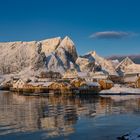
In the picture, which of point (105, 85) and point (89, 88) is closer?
point (89, 88)

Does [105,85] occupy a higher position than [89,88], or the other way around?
[105,85]

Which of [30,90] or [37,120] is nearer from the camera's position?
[37,120]

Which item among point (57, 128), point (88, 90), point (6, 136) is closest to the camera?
point (6, 136)

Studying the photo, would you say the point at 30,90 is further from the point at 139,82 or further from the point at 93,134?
the point at 93,134

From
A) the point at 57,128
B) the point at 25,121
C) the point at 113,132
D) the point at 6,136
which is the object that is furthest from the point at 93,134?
the point at 25,121

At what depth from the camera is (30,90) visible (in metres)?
126

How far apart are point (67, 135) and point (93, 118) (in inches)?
451

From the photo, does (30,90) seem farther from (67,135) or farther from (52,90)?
(67,135)

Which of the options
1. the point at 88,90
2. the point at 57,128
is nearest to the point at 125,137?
the point at 57,128

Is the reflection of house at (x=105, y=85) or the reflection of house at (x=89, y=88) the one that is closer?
the reflection of house at (x=89, y=88)

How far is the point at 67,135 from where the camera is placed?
95.8 feet

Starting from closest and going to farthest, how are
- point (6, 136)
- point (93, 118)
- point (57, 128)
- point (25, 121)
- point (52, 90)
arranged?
point (6, 136) → point (57, 128) → point (25, 121) → point (93, 118) → point (52, 90)

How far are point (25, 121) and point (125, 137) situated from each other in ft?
48.2

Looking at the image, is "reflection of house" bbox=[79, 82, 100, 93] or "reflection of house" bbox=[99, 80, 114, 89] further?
"reflection of house" bbox=[99, 80, 114, 89]
